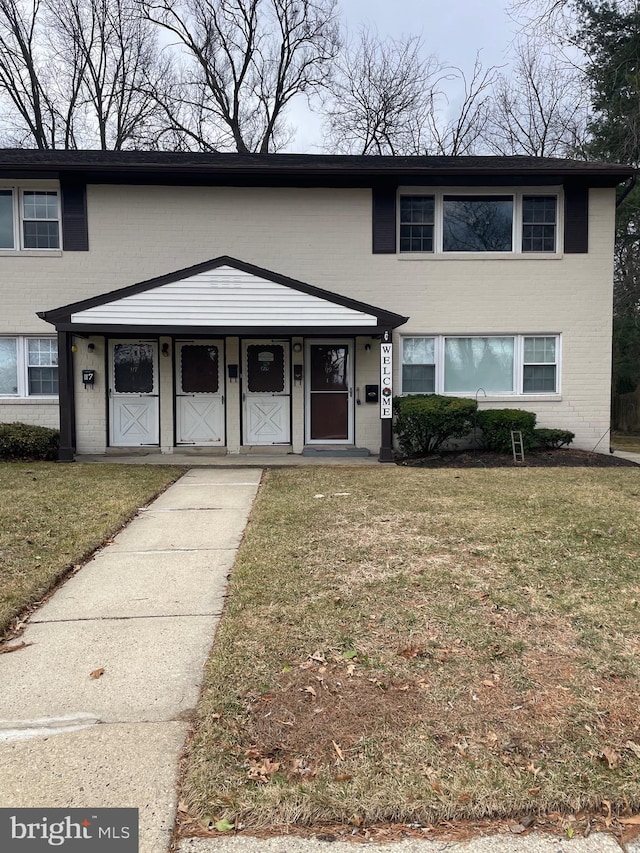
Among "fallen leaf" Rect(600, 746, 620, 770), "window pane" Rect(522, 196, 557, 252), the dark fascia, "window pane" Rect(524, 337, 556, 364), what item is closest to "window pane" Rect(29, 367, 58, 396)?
the dark fascia

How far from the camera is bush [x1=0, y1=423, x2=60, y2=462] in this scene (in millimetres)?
10758

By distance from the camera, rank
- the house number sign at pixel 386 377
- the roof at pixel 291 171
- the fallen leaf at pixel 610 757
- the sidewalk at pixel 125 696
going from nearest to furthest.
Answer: the sidewalk at pixel 125 696 < the fallen leaf at pixel 610 757 < the house number sign at pixel 386 377 < the roof at pixel 291 171

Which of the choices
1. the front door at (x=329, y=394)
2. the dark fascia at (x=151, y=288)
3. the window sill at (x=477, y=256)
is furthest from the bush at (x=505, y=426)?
the window sill at (x=477, y=256)

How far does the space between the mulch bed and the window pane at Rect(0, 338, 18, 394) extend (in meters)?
8.33

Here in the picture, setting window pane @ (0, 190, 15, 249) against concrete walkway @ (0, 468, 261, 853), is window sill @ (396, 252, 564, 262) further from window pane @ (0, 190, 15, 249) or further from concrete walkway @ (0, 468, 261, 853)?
concrete walkway @ (0, 468, 261, 853)

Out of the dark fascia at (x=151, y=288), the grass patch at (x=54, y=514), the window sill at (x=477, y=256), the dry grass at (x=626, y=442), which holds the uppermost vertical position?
the window sill at (x=477, y=256)

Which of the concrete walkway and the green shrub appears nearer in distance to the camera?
the concrete walkway

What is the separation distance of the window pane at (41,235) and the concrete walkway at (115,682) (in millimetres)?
9223

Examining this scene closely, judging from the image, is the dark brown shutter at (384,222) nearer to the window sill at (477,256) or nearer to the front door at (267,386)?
the window sill at (477,256)

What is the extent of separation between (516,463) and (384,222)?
5790mm

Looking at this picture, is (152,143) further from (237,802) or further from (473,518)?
(237,802)

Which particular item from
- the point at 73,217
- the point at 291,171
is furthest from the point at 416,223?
the point at 73,217

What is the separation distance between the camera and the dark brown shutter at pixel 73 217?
11.9m

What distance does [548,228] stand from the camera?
12477 millimetres
